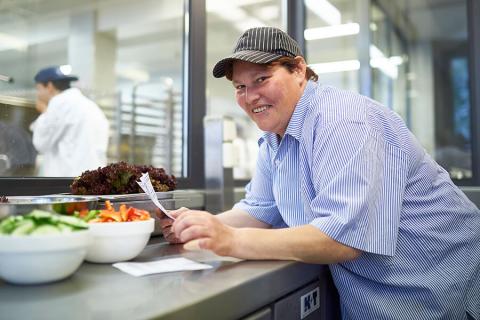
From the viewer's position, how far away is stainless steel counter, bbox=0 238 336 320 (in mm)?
612

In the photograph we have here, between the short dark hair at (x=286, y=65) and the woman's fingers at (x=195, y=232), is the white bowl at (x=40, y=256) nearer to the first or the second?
the woman's fingers at (x=195, y=232)

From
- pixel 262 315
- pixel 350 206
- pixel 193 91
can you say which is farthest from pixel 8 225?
pixel 193 91

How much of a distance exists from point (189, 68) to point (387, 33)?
212 centimetres

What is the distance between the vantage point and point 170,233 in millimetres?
1220

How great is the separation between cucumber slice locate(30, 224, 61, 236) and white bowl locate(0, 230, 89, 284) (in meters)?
0.02

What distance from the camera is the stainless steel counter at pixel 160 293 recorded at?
61 centimetres

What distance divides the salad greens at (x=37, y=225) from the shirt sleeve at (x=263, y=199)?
0.77m

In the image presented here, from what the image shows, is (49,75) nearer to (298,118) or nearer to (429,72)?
(298,118)

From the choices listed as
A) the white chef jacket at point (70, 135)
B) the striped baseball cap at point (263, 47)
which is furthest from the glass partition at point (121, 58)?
the striped baseball cap at point (263, 47)

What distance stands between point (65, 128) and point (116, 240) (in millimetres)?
2025

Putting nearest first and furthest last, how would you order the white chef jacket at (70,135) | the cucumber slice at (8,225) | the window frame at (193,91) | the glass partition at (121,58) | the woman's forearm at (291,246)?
the cucumber slice at (8,225) → the woman's forearm at (291,246) → the window frame at (193,91) → the white chef jacket at (70,135) → the glass partition at (121,58)

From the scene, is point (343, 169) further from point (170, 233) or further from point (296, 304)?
point (170, 233)

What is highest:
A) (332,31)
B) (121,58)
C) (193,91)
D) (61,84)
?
(121,58)

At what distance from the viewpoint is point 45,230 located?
71 centimetres
